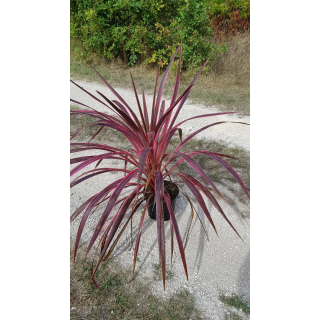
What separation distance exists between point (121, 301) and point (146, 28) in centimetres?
381

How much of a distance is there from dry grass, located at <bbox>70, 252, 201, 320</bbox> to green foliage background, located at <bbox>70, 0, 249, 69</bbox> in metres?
3.24

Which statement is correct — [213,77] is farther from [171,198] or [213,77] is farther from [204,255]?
[204,255]

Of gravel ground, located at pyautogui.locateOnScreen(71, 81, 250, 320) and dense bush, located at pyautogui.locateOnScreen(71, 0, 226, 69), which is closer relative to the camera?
gravel ground, located at pyautogui.locateOnScreen(71, 81, 250, 320)

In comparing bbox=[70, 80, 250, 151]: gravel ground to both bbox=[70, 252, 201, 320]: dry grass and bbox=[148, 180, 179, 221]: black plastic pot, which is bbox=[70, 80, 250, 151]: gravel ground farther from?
bbox=[70, 252, 201, 320]: dry grass

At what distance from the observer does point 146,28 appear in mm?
4086

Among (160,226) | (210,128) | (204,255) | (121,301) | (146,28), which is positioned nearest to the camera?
(160,226)

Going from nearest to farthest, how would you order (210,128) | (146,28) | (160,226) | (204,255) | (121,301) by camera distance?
1. (160,226)
2. (121,301)
3. (204,255)
4. (210,128)
5. (146,28)

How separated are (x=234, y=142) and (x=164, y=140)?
1.35 meters

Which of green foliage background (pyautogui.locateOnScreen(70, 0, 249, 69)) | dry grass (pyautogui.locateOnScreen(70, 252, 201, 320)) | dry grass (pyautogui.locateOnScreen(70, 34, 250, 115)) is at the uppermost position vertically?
green foliage background (pyautogui.locateOnScreen(70, 0, 249, 69))

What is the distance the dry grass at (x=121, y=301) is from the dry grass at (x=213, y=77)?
8.03 feet

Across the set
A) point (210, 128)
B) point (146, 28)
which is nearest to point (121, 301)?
point (210, 128)

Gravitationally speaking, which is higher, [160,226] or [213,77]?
[213,77]

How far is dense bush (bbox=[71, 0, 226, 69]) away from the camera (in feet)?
12.6

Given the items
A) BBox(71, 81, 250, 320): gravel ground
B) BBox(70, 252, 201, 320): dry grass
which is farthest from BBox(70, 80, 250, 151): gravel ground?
BBox(70, 252, 201, 320): dry grass
